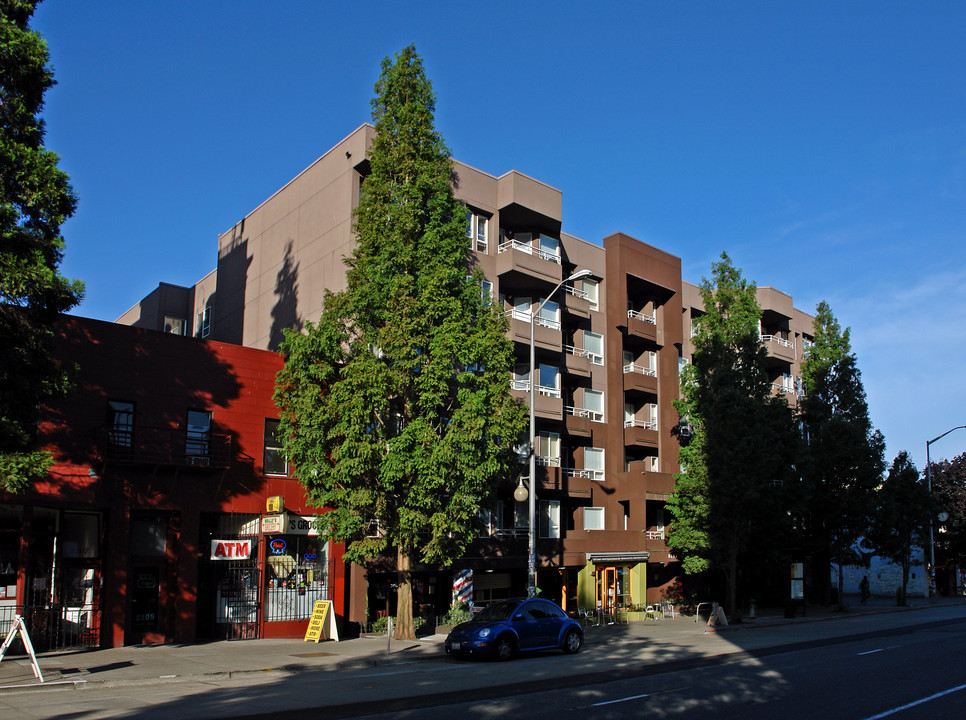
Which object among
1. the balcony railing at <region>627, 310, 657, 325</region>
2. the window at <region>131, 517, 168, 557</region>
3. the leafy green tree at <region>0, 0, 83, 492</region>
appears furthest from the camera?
the balcony railing at <region>627, 310, 657, 325</region>

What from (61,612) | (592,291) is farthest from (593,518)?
(61,612)

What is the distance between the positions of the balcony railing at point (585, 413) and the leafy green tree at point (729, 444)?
4053 mm

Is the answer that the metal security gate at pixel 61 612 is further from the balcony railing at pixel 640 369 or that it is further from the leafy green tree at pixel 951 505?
the leafy green tree at pixel 951 505

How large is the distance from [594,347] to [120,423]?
2315 centimetres

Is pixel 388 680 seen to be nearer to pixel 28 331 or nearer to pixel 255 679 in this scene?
pixel 255 679

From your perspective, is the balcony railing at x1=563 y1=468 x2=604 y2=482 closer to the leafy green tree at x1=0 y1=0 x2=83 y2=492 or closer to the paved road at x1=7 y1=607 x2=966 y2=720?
the paved road at x1=7 y1=607 x2=966 y2=720

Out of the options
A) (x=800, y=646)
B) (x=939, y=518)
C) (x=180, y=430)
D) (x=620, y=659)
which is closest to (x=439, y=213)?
(x=180, y=430)

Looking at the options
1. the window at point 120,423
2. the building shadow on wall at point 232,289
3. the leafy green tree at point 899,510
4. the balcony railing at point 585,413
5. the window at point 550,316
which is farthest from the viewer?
the leafy green tree at point 899,510

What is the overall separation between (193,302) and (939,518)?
46.9 m

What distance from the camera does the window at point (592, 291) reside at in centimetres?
4062

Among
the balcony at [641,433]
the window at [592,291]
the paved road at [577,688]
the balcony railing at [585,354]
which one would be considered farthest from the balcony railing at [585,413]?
the paved road at [577,688]

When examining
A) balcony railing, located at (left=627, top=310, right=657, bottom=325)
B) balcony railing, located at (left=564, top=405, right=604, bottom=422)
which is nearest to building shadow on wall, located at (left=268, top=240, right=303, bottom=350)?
balcony railing, located at (left=564, top=405, right=604, bottom=422)

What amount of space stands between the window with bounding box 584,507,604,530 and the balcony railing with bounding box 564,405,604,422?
13.9 feet

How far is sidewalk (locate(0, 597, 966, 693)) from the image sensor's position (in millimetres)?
16719
